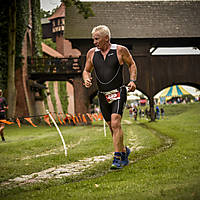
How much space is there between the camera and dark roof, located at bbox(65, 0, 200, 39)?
25.8 m

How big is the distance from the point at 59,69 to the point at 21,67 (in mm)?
2966

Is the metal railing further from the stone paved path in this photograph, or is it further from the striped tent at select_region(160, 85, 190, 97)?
the stone paved path

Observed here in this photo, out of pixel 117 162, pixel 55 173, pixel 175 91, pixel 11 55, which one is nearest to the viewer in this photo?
pixel 117 162

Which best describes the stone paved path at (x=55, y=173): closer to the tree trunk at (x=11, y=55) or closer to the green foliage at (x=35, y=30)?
the tree trunk at (x=11, y=55)

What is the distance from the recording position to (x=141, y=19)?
89.5 feet

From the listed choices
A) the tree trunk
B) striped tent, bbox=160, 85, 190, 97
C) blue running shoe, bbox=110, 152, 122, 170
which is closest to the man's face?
blue running shoe, bbox=110, 152, 122, 170

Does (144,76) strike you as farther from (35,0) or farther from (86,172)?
(86,172)

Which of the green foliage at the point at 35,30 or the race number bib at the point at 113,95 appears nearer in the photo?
the race number bib at the point at 113,95

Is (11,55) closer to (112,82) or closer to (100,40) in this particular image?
(100,40)

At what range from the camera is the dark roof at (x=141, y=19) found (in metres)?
25.8

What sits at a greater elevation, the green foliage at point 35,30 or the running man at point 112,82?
the green foliage at point 35,30

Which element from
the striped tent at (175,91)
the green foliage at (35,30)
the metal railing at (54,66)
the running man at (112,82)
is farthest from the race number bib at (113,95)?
the striped tent at (175,91)

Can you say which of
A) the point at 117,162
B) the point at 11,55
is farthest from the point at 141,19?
the point at 117,162

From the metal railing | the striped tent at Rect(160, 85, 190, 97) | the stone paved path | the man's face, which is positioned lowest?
the stone paved path
